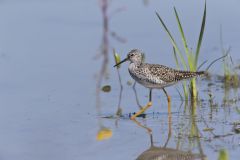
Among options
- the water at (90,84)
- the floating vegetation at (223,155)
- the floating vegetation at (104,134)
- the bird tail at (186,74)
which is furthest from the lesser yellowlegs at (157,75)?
the floating vegetation at (223,155)

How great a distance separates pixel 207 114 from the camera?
27.0 ft

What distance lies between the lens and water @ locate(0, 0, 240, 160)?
7.27 m

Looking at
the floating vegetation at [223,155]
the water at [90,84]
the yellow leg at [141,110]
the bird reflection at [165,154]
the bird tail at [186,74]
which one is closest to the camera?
the floating vegetation at [223,155]

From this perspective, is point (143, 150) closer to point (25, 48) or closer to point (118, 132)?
point (118, 132)

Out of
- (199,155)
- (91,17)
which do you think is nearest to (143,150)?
(199,155)

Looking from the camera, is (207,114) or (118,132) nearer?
(118,132)

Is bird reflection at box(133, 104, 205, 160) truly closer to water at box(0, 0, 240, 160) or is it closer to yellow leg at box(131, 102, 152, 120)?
water at box(0, 0, 240, 160)

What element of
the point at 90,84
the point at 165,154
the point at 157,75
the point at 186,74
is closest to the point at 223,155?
the point at 165,154

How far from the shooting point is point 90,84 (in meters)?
9.58

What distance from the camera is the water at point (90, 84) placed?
7273 mm

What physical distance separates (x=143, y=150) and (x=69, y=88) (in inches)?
101

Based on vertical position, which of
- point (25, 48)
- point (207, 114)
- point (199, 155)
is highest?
point (25, 48)

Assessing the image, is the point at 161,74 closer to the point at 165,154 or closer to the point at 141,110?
the point at 141,110

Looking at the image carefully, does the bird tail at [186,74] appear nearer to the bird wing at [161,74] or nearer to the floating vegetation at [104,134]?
the bird wing at [161,74]
